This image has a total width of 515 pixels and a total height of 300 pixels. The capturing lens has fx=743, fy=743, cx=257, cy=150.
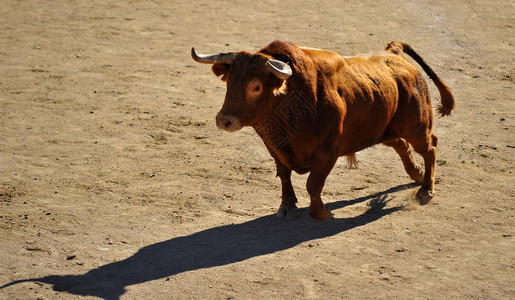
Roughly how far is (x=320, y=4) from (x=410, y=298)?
10.3 meters

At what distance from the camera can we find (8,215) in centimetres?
764

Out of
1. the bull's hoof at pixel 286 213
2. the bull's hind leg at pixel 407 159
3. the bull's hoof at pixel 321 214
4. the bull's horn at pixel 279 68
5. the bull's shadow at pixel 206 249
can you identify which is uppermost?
the bull's horn at pixel 279 68

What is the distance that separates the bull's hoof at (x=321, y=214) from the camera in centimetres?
750

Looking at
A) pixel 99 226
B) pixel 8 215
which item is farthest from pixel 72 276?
pixel 8 215

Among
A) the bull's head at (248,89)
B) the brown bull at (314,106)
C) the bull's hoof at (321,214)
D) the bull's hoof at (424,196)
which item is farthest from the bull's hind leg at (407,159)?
the bull's head at (248,89)

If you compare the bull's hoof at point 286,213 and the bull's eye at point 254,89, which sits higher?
the bull's eye at point 254,89

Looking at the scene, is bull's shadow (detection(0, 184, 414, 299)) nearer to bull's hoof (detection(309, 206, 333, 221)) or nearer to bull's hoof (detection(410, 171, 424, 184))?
bull's hoof (detection(309, 206, 333, 221))

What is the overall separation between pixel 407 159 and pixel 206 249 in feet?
9.40

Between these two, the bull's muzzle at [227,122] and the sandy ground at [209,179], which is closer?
the sandy ground at [209,179]

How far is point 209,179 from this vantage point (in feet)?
28.6

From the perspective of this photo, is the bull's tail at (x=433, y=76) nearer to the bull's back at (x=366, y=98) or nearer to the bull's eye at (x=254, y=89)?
the bull's back at (x=366, y=98)

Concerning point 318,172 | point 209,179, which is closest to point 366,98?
point 318,172

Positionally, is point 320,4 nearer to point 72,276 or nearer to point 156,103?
point 156,103

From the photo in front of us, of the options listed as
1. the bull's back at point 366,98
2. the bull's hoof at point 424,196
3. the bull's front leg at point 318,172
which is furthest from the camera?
the bull's hoof at point 424,196
